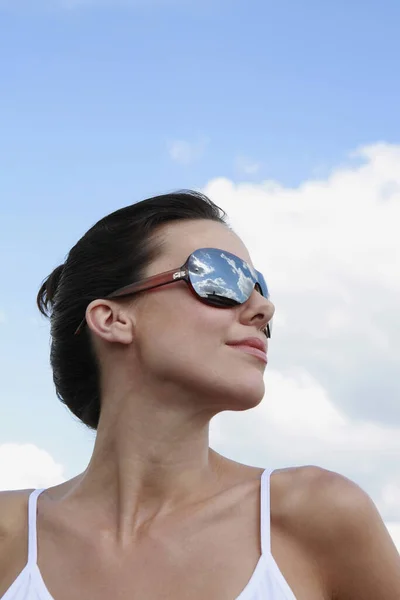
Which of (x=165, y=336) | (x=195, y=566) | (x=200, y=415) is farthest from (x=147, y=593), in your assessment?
(x=165, y=336)

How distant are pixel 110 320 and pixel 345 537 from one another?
1.71m

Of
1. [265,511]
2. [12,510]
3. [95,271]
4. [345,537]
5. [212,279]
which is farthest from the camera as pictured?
[95,271]

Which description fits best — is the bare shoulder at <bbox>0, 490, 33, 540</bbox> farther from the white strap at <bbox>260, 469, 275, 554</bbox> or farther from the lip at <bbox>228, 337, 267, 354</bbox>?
the lip at <bbox>228, 337, 267, 354</bbox>

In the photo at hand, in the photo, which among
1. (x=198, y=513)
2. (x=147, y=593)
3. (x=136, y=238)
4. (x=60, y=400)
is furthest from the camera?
(x=60, y=400)

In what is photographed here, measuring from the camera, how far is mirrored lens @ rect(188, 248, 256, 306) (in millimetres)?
4906

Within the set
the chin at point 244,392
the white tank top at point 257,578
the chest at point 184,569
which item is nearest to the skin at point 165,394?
the chin at point 244,392

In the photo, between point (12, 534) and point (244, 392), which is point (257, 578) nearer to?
point (244, 392)

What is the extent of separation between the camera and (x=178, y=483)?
4852 millimetres

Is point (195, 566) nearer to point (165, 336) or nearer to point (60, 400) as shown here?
point (165, 336)

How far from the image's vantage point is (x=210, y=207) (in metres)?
5.57

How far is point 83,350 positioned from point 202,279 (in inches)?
37.8

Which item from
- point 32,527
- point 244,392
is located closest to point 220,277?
point 244,392

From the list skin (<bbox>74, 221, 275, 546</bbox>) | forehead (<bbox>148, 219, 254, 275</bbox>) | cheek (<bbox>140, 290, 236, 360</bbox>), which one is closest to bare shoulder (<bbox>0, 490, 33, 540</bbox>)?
skin (<bbox>74, 221, 275, 546</bbox>)

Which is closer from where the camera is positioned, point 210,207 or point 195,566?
point 195,566
